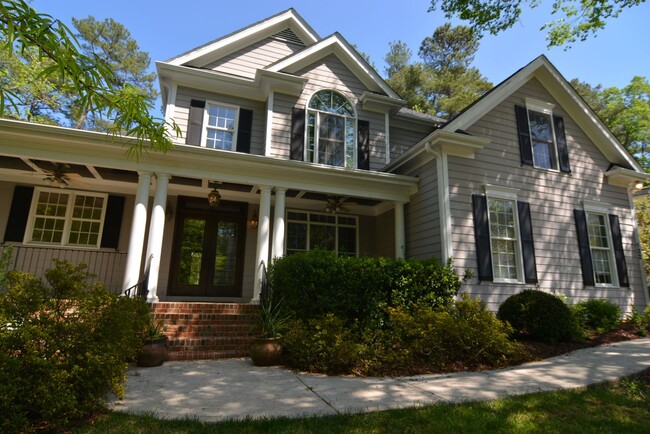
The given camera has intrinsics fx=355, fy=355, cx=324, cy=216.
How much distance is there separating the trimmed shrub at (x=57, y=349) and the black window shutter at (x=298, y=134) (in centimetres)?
642

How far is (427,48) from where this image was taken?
2955 cm

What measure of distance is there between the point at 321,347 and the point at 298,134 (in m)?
6.21

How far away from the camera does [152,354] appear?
5.30 meters

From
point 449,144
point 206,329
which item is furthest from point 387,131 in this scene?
point 206,329

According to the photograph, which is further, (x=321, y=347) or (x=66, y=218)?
(x=66, y=218)

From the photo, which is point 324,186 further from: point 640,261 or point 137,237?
point 640,261

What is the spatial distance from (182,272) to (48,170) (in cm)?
376

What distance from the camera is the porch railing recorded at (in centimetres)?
849

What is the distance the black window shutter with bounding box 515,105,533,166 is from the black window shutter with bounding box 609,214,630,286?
3.30 m

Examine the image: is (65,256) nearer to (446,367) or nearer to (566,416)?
(446,367)

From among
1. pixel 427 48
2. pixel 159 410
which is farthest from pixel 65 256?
pixel 427 48

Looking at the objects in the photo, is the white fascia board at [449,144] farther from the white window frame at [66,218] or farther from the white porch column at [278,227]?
the white window frame at [66,218]

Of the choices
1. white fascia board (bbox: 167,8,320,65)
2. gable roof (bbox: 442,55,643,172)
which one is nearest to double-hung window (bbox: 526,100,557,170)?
gable roof (bbox: 442,55,643,172)

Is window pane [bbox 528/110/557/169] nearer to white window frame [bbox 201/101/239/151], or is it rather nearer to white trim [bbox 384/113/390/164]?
white trim [bbox 384/113/390/164]
